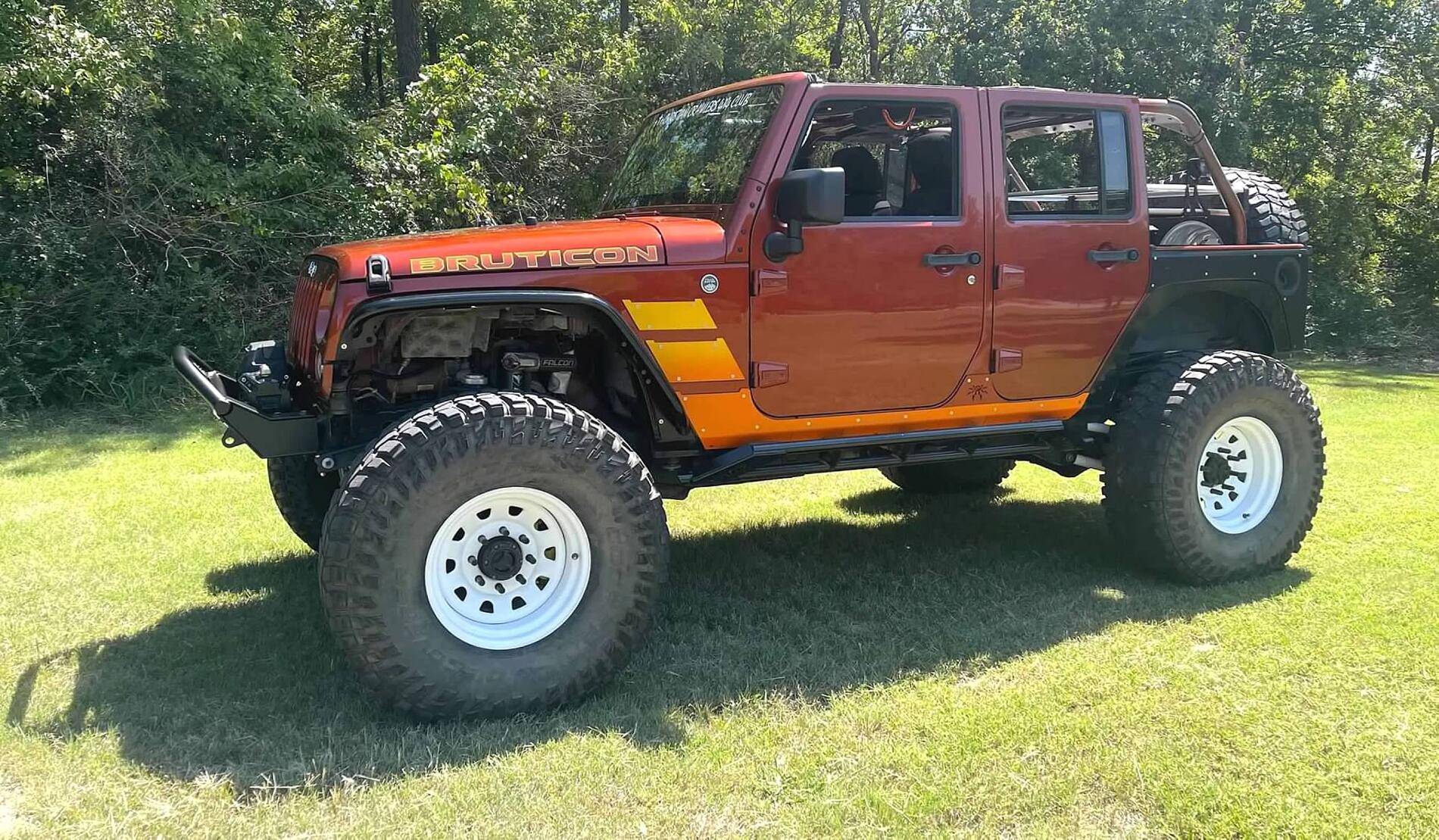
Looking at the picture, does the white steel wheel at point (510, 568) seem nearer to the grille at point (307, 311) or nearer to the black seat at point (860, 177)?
the grille at point (307, 311)

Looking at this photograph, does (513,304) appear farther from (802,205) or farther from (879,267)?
(879,267)

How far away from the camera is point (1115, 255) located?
13.8ft

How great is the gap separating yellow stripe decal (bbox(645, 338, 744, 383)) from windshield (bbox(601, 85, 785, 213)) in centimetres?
57

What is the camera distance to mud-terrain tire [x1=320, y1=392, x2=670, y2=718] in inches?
117

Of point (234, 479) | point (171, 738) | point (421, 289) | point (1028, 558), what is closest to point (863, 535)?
point (1028, 558)

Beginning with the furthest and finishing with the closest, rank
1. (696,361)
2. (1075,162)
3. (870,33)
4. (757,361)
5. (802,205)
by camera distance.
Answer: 1. (870,33)
2. (1075,162)
3. (757,361)
4. (696,361)
5. (802,205)

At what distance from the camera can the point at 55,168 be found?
29.3 feet

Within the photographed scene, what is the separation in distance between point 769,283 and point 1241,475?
8.44ft

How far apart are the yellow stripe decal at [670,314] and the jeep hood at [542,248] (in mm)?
141

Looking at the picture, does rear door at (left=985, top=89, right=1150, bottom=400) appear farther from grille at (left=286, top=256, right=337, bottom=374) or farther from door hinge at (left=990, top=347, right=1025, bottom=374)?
grille at (left=286, top=256, right=337, bottom=374)

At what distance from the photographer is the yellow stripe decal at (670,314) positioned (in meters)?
3.42

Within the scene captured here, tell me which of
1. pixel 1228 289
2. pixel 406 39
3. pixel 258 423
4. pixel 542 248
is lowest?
pixel 258 423

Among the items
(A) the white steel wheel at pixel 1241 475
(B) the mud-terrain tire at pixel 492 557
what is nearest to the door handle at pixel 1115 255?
(A) the white steel wheel at pixel 1241 475

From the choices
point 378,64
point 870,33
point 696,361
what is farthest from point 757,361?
point 378,64
